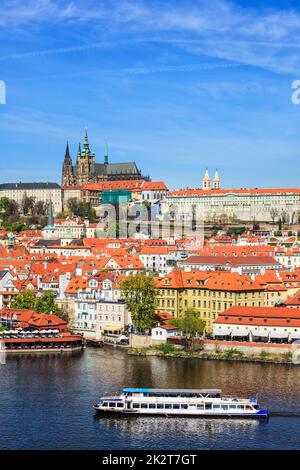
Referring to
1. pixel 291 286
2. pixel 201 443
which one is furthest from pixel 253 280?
pixel 201 443

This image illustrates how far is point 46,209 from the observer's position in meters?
56.4

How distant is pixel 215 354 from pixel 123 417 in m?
4.92

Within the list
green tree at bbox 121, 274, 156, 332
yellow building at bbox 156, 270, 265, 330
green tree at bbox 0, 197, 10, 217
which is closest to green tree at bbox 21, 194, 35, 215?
green tree at bbox 0, 197, 10, 217

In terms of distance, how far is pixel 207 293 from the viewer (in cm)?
2078

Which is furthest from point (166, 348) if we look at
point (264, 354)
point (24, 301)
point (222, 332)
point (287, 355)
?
point (24, 301)

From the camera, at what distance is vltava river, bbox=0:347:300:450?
11844 mm

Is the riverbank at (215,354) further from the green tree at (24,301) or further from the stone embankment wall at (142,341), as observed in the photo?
the green tree at (24,301)

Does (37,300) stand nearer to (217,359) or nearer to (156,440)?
(217,359)

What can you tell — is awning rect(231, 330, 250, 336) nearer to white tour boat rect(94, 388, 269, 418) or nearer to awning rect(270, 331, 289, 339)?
awning rect(270, 331, 289, 339)

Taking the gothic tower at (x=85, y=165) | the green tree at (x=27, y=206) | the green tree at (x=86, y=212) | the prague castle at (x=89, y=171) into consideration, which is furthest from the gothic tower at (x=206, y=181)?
the green tree at (x=27, y=206)

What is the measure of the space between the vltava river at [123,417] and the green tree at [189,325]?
129cm

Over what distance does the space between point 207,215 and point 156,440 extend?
45.3m

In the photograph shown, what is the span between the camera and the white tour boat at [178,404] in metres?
13.3

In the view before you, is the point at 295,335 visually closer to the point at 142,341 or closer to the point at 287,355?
the point at 287,355
